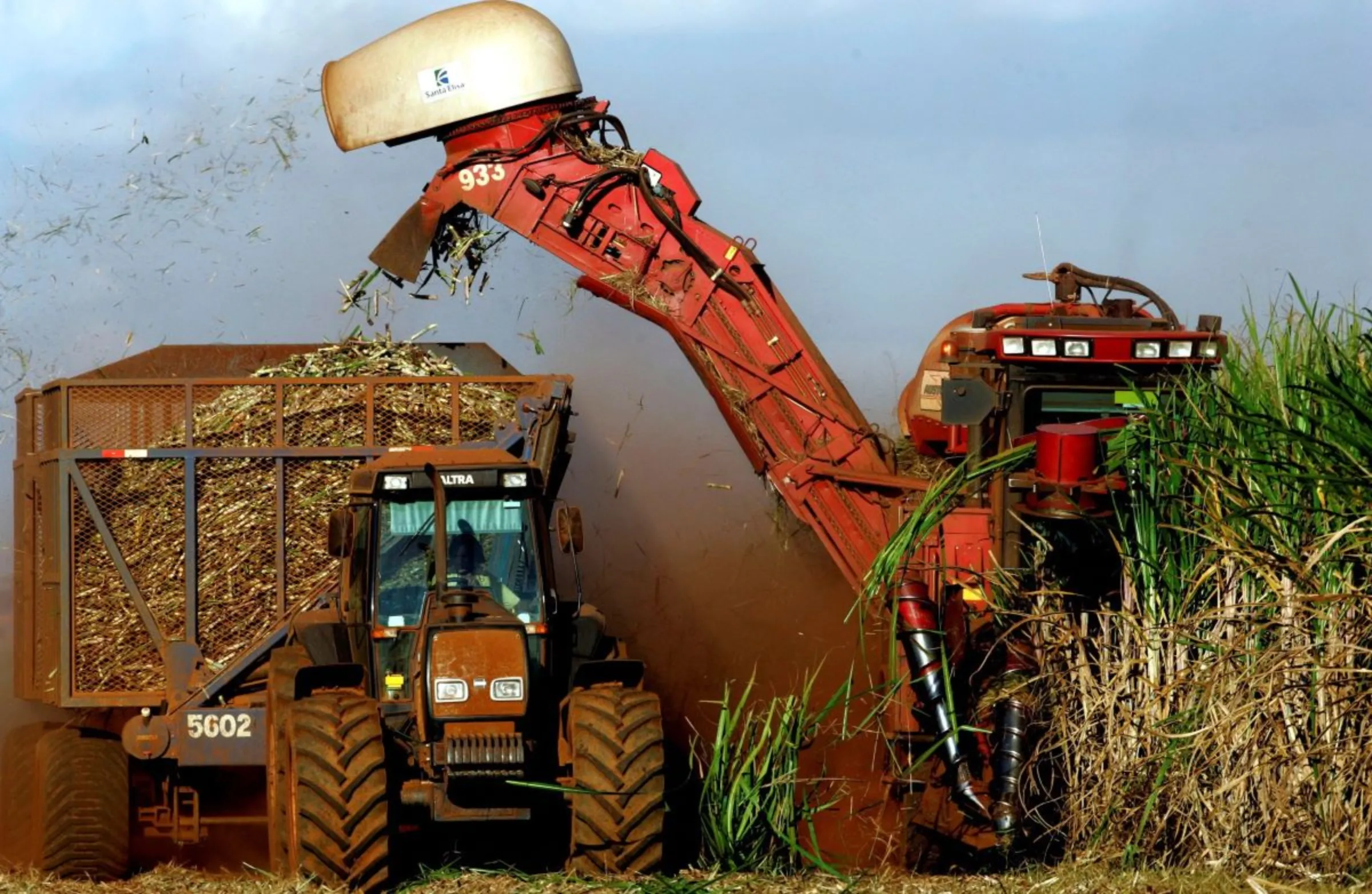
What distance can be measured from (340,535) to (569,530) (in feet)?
3.71

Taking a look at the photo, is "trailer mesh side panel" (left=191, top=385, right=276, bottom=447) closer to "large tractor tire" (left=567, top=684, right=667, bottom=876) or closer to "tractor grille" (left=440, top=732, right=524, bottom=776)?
"tractor grille" (left=440, top=732, right=524, bottom=776)

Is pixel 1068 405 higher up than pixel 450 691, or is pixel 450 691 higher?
pixel 1068 405

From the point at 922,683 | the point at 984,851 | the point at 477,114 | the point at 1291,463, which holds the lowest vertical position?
the point at 984,851

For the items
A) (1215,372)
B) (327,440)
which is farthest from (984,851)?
(327,440)

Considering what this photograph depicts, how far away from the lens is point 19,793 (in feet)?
34.1

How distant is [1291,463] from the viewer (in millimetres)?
7406

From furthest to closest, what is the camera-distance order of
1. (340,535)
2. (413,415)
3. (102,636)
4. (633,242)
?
1. (633,242)
2. (413,415)
3. (102,636)
4. (340,535)

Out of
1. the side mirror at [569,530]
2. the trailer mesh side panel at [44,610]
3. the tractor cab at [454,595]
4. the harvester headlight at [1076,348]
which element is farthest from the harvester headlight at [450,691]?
the harvester headlight at [1076,348]

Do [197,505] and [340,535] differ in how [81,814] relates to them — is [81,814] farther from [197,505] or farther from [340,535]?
[340,535]

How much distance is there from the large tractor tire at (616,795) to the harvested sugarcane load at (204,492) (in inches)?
95.9

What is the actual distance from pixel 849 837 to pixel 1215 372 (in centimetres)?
285

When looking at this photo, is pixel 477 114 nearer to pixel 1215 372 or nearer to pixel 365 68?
pixel 365 68

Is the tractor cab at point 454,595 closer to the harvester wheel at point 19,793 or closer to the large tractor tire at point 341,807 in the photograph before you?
the large tractor tire at point 341,807

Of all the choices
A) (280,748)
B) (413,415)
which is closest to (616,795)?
(280,748)
